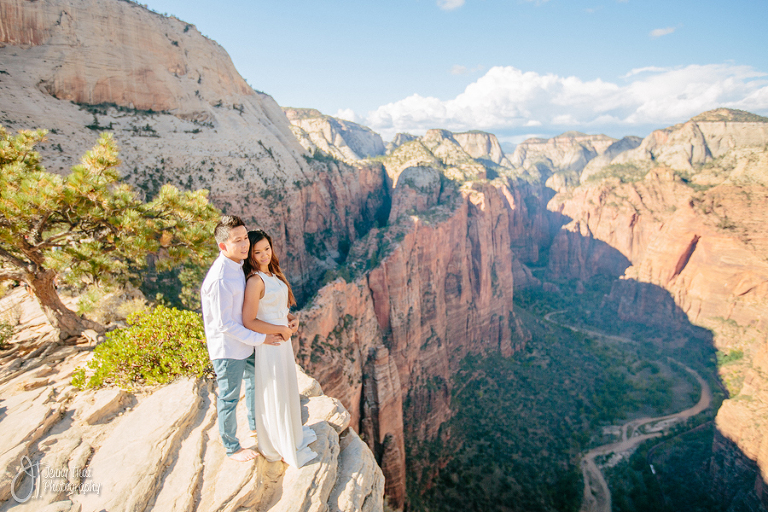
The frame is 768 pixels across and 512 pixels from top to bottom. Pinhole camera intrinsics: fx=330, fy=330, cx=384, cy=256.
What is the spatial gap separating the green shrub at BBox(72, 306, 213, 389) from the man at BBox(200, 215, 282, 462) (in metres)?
3.15

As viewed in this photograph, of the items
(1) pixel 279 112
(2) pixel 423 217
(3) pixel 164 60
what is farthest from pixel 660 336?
(3) pixel 164 60

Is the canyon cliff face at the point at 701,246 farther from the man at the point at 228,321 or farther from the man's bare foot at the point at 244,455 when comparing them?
the man at the point at 228,321

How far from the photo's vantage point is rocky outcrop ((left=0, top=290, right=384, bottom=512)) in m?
4.95

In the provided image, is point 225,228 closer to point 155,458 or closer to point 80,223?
point 155,458

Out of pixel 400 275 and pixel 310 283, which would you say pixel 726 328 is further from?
pixel 310 283

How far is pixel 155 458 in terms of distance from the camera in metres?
5.49

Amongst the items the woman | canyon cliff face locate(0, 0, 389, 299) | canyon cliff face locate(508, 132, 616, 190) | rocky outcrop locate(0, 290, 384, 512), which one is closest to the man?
the woman

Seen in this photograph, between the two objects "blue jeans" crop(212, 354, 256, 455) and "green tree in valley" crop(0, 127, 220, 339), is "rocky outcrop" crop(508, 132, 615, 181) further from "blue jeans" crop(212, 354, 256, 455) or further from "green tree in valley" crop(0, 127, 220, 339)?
"blue jeans" crop(212, 354, 256, 455)

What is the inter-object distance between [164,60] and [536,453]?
2099 inches

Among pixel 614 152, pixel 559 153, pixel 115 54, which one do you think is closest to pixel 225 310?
pixel 115 54

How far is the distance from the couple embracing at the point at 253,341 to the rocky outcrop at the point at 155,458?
0.42 m

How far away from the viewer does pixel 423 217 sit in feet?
129

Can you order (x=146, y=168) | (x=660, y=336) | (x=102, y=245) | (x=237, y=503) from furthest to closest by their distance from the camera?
1. (x=660, y=336)
2. (x=146, y=168)
3. (x=102, y=245)
4. (x=237, y=503)

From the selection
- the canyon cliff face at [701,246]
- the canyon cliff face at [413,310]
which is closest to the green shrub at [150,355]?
the canyon cliff face at [413,310]
